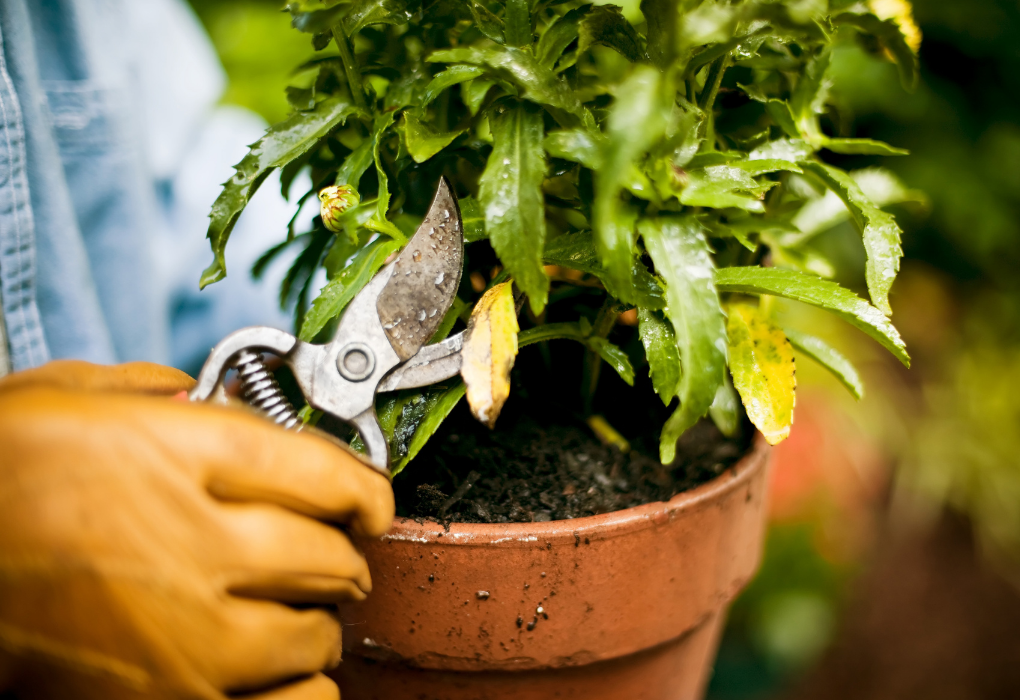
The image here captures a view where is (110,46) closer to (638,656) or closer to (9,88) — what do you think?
(9,88)

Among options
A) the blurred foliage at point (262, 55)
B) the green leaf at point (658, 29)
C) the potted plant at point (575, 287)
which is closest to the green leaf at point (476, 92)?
the potted plant at point (575, 287)

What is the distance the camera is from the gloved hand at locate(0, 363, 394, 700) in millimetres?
350

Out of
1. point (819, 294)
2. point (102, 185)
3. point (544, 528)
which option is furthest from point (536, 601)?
point (102, 185)

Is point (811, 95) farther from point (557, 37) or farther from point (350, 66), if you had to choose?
point (350, 66)

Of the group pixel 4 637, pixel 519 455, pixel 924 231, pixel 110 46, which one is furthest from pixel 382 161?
pixel 924 231

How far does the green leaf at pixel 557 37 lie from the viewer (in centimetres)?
46

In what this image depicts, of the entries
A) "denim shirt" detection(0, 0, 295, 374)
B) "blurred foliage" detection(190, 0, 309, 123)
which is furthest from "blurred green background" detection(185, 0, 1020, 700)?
"denim shirt" detection(0, 0, 295, 374)

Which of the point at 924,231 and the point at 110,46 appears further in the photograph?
the point at 924,231

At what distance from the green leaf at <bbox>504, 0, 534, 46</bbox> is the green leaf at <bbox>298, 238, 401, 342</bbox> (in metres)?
0.16

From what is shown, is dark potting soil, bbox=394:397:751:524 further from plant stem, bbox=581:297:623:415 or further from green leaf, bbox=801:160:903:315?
green leaf, bbox=801:160:903:315

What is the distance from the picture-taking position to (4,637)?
0.36 meters

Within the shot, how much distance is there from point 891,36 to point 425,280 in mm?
423

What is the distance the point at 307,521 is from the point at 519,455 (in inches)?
8.0

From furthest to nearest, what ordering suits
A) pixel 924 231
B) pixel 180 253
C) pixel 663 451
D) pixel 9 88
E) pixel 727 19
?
pixel 924 231
pixel 180 253
pixel 9 88
pixel 663 451
pixel 727 19
